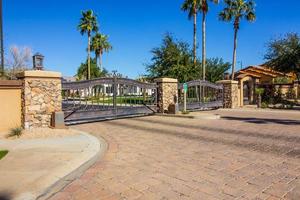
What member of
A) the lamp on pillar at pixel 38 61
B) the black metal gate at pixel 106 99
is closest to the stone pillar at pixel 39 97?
the lamp on pillar at pixel 38 61

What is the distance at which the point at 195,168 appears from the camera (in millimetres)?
6336

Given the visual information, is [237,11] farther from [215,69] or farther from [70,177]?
[70,177]

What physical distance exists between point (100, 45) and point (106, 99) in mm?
43870

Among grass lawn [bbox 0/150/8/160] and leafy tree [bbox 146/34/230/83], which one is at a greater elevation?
leafy tree [bbox 146/34/230/83]

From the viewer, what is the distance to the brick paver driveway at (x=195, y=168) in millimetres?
4934

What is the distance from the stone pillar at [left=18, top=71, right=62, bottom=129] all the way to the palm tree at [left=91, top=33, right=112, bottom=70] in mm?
46609

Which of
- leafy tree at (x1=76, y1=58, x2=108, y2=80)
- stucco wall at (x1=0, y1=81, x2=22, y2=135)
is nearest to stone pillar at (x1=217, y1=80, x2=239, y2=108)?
stucco wall at (x1=0, y1=81, x2=22, y2=135)

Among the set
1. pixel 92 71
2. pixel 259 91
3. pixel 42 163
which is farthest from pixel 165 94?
pixel 92 71

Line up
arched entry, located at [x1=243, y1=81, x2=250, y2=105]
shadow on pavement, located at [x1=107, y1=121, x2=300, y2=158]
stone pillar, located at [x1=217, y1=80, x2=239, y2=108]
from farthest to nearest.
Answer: arched entry, located at [x1=243, y1=81, x2=250, y2=105] → stone pillar, located at [x1=217, y1=80, x2=239, y2=108] → shadow on pavement, located at [x1=107, y1=121, x2=300, y2=158]

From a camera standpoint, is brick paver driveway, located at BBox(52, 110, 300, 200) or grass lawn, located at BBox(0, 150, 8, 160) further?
grass lawn, located at BBox(0, 150, 8, 160)

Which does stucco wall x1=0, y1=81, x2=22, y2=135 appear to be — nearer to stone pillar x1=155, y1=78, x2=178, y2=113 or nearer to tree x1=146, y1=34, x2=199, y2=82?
stone pillar x1=155, y1=78, x2=178, y2=113

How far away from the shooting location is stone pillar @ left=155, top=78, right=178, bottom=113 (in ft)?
59.9

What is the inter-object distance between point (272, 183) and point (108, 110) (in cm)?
1127

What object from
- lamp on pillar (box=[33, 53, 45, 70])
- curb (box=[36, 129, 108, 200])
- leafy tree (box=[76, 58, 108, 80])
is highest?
leafy tree (box=[76, 58, 108, 80])
